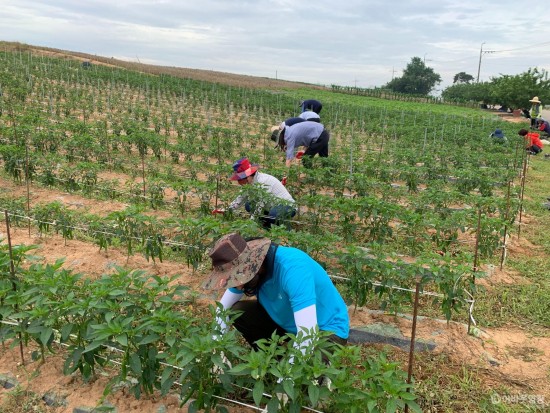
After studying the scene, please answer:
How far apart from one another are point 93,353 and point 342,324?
1.42 metres

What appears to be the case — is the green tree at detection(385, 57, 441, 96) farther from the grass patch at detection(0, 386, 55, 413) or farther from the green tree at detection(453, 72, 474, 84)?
the grass patch at detection(0, 386, 55, 413)

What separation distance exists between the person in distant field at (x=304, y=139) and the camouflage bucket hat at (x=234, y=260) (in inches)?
194

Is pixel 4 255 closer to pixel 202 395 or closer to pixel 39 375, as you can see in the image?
pixel 39 375

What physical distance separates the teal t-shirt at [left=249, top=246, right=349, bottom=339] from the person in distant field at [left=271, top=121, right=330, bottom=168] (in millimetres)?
4695

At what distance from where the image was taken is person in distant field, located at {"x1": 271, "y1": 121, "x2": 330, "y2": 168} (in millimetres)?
7391

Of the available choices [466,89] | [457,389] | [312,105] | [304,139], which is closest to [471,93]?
[466,89]

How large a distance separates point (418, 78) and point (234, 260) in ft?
214

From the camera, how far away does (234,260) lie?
7.88 feet

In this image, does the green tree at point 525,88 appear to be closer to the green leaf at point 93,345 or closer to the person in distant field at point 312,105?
the person in distant field at point 312,105

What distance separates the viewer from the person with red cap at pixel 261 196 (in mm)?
4875

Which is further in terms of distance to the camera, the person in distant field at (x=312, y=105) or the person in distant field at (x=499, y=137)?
the person in distant field at (x=499, y=137)

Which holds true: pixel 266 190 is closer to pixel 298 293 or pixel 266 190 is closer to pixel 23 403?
pixel 298 293

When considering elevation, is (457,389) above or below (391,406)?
below

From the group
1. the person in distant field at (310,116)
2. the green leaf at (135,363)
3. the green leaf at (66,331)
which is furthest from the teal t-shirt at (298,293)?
the person in distant field at (310,116)
